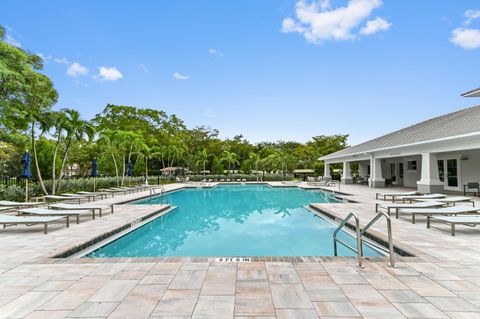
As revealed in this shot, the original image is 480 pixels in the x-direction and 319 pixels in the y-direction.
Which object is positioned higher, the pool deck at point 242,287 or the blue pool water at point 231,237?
the pool deck at point 242,287

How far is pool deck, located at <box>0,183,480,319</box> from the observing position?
2.83 metres

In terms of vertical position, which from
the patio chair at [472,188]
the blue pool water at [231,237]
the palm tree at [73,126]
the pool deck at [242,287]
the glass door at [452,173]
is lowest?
the blue pool water at [231,237]

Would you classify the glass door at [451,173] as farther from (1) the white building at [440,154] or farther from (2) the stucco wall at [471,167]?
(2) the stucco wall at [471,167]

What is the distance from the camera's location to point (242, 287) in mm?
3438

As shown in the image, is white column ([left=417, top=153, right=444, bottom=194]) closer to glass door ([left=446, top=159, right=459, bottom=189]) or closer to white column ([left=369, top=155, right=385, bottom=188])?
glass door ([left=446, top=159, right=459, bottom=189])

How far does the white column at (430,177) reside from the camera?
14.2 meters

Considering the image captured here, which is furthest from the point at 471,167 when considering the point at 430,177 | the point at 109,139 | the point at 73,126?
the point at 109,139

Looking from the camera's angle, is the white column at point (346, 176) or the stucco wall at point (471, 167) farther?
the white column at point (346, 176)

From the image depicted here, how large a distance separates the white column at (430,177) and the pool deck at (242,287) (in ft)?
35.1

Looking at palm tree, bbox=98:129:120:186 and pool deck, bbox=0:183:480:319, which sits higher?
palm tree, bbox=98:129:120:186

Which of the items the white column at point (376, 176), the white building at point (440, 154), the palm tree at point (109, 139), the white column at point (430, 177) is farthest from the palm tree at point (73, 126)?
the white column at point (376, 176)

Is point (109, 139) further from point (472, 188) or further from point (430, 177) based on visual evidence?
point (472, 188)

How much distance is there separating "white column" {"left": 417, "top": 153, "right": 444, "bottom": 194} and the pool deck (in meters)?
10.7

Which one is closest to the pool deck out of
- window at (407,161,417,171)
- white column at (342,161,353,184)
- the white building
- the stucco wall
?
the white building
